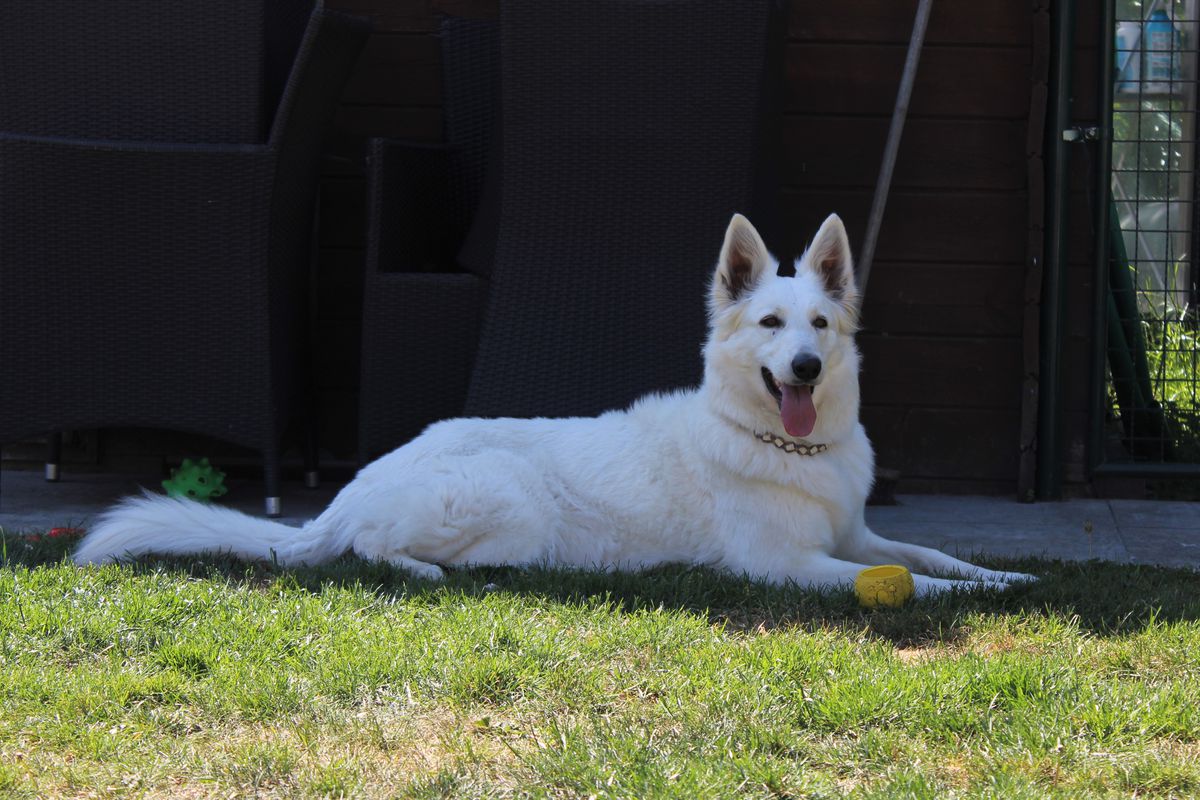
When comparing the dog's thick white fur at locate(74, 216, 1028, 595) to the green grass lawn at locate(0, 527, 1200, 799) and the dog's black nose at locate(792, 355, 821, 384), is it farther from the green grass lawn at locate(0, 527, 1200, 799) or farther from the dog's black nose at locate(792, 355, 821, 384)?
the green grass lawn at locate(0, 527, 1200, 799)

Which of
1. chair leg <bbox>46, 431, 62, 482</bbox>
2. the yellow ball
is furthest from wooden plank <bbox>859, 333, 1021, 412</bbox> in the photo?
chair leg <bbox>46, 431, 62, 482</bbox>

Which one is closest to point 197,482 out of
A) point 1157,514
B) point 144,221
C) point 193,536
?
point 144,221

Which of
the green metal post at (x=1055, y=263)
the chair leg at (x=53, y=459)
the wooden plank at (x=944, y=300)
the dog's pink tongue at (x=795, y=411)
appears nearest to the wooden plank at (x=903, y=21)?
the green metal post at (x=1055, y=263)

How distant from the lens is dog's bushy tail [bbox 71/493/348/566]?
3512mm

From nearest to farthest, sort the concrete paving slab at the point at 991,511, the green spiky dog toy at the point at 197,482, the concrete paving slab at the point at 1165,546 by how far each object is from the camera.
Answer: the concrete paving slab at the point at 1165,546, the concrete paving slab at the point at 991,511, the green spiky dog toy at the point at 197,482

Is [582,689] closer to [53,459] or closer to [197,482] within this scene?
[197,482]

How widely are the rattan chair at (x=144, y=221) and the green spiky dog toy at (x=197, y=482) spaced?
36cm

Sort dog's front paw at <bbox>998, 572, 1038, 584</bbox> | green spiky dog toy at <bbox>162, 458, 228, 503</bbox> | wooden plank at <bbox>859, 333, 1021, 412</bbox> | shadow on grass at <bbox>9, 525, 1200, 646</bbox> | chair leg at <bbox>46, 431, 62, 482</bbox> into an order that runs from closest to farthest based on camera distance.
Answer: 1. shadow on grass at <bbox>9, 525, 1200, 646</bbox>
2. dog's front paw at <bbox>998, 572, 1038, 584</bbox>
3. green spiky dog toy at <bbox>162, 458, 228, 503</bbox>
4. chair leg at <bbox>46, 431, 62, 482</bbox>
5. wooden plank at <bbox>859, 333, 1021, 412</bbox>

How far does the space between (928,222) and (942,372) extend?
57 centimetres

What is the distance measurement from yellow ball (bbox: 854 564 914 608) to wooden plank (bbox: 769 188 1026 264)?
198 centimetres

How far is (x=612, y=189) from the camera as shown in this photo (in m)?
4.36

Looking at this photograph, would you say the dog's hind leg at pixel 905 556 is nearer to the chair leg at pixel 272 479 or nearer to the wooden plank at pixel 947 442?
the wooden plank at pixel 947 442

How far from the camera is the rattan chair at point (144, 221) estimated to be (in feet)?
14.4

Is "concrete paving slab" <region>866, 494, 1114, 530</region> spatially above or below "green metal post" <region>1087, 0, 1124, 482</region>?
below
